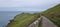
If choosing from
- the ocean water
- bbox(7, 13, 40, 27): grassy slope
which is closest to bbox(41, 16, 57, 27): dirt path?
bbox(7, 13, 40, 27): grassy slope

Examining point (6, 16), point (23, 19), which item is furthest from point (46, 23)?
point (6, 16)

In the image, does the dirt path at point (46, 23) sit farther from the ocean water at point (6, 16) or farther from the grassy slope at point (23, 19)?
the ocean water at point (6, 16)

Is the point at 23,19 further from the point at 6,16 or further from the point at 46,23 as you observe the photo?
the point at 46,23

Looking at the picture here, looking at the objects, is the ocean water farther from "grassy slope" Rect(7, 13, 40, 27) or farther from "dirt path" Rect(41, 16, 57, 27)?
"dirt path" Rect(41, 16, 57, 27)

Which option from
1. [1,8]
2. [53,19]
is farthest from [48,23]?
[1,8]

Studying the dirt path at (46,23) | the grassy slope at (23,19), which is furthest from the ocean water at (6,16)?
the dirt path at (46,23)
